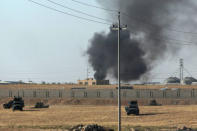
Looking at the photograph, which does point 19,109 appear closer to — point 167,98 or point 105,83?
point 167,98

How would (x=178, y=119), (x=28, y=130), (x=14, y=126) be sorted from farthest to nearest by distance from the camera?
(x=178, y=119) → (x=14, y=126) → (x=28, y=130)

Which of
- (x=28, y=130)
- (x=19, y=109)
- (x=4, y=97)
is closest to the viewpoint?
(x=28, y=130)

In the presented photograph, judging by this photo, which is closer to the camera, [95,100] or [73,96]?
[95,100]

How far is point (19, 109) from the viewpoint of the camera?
3051 inches

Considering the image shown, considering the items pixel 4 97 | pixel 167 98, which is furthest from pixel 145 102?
pixel 4 97

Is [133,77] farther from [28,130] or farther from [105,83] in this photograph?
[28,130]

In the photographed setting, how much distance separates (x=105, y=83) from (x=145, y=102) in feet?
286

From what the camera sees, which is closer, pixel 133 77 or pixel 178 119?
pixel 178 119

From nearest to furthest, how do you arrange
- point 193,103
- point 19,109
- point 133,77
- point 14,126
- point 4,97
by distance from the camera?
1. point 14,126
2. point 19,109
3. point 193,103
4. point 4,97
5. point 133,77

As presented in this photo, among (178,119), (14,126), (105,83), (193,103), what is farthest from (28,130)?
(105,83)

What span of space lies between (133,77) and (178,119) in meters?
125

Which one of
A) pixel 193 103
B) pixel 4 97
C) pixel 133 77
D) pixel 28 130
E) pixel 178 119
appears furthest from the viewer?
pixel 133 77

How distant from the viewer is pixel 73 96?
10369 cm

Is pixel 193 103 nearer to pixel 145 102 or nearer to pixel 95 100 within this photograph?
pixel 145 102
